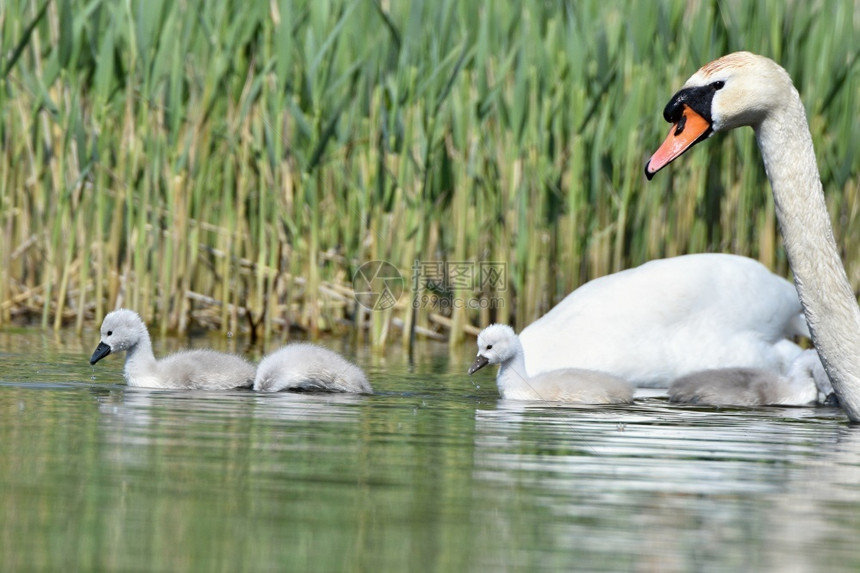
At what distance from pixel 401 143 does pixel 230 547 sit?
6.95m

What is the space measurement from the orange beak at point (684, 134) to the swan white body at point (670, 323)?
5.35 feet

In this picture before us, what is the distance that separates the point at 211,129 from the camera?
1032cm

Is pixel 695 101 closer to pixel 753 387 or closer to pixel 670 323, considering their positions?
pixel 753 387

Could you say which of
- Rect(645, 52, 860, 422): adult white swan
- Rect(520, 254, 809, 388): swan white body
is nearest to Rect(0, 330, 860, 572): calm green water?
Rect(645, 52, 860, 422): adult white swan

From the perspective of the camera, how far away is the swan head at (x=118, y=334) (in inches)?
300

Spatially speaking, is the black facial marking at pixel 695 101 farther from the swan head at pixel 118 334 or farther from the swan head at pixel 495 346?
the swan head at pixel 118 334

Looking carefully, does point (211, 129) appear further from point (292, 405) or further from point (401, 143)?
point (292, 405)

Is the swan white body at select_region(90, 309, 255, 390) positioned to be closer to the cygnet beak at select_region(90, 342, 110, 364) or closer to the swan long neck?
Result: the cygnet beak at select_region(90, 342, 110, 364)

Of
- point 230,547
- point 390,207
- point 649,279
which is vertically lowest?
point 230,547

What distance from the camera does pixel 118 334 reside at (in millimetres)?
7625

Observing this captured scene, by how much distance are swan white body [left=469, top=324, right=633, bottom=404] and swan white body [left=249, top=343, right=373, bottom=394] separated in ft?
1.78

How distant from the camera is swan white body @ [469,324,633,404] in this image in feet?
23.5

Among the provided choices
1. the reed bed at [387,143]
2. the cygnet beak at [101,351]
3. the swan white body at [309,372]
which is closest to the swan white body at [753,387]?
the swan white body at [309,372]

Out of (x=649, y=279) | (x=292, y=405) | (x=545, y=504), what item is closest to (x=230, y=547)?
(x=545, y=504)
